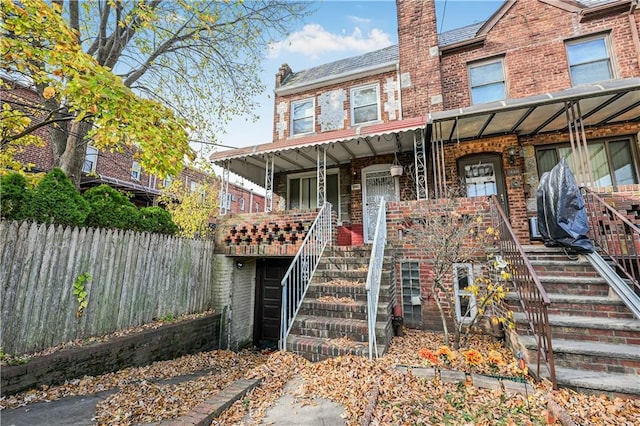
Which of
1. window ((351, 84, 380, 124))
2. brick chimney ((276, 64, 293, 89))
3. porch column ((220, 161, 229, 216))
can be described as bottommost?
porch column ((220, 161, 229, 216))

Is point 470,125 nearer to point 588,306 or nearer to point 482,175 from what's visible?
point 482,175

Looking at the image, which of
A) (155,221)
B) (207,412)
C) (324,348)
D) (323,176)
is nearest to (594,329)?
(324,348)

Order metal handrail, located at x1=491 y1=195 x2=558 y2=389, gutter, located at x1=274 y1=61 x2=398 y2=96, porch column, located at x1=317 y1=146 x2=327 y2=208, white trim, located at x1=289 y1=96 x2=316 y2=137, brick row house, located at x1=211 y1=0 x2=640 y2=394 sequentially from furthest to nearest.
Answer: white trim, located at x1=289 y1=96 x2=316 y2=137 → gutter, located at x1=274 y1=61 x2=398 y2=96 → porch column, located at x1=317 y1=146 x2=327 y2=208 → brick row house, located at x1=211 y1=0 x2=640 y2=394 → metal handrail, located at x1=491 y1=195 x2=558 y2=389

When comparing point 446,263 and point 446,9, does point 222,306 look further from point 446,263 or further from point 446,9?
point 446,9

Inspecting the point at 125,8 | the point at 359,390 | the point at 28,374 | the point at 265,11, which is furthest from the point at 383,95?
the point at 28,374

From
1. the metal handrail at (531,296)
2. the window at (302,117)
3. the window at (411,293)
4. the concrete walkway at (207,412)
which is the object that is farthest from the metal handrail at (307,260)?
the window at (302,117)

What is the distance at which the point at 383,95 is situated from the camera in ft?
30.0

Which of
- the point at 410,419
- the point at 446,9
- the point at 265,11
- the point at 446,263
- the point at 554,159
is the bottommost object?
the point at 410,419

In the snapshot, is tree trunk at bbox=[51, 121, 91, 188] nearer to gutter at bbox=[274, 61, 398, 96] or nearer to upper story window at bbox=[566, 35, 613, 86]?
gutter at bbox=[274, 61, 398, 96]

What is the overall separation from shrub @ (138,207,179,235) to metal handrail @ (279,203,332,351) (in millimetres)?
2956

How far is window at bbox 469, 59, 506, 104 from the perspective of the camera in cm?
779

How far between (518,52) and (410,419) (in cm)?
955

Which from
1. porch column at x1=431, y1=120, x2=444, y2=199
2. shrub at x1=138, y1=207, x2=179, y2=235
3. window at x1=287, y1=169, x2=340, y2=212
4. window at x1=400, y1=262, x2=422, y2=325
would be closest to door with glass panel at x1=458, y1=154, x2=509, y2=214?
porch column at x1=431, y1=120, x2=444, y2=199

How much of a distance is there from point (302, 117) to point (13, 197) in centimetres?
829
